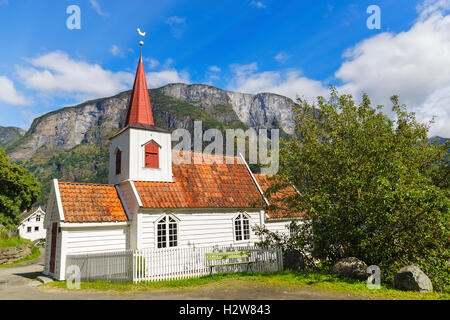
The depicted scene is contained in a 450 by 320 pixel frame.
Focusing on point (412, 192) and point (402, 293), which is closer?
point (402, 293)

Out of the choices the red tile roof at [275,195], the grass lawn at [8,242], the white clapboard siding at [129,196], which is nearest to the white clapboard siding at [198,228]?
the white clapboard siding at [129,196]

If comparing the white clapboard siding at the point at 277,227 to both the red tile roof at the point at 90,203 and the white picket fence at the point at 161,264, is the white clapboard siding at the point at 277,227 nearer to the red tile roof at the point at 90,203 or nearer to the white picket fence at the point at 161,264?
the white picket fence at the point at 161,264

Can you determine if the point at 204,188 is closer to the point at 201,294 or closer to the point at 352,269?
the point at 201,294

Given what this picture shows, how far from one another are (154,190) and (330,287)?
440 inches

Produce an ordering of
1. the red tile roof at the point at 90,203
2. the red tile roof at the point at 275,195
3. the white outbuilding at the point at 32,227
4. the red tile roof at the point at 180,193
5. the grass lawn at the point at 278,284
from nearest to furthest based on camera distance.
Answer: the grass lawn at the point at 278,284, the red tile roof at the point at 90,203, the red tile roof at the point at 180,193, the red tile roof at the point at 275,195, the white outbuilding at the point at 32,227

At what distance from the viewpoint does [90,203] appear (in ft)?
56.2

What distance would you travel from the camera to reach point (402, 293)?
414 inches

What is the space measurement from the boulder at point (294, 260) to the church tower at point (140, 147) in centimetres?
883

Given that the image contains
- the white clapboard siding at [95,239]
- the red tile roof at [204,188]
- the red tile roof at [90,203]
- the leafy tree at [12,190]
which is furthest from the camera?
the leafy tree at [12,190]

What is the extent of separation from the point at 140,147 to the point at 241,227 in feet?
28.0

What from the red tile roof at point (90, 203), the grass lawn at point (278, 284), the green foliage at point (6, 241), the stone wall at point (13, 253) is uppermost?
the red tile roof at point (90, 203)

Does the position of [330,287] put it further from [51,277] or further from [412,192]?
[51,277]

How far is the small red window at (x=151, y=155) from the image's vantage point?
19.6 metres
